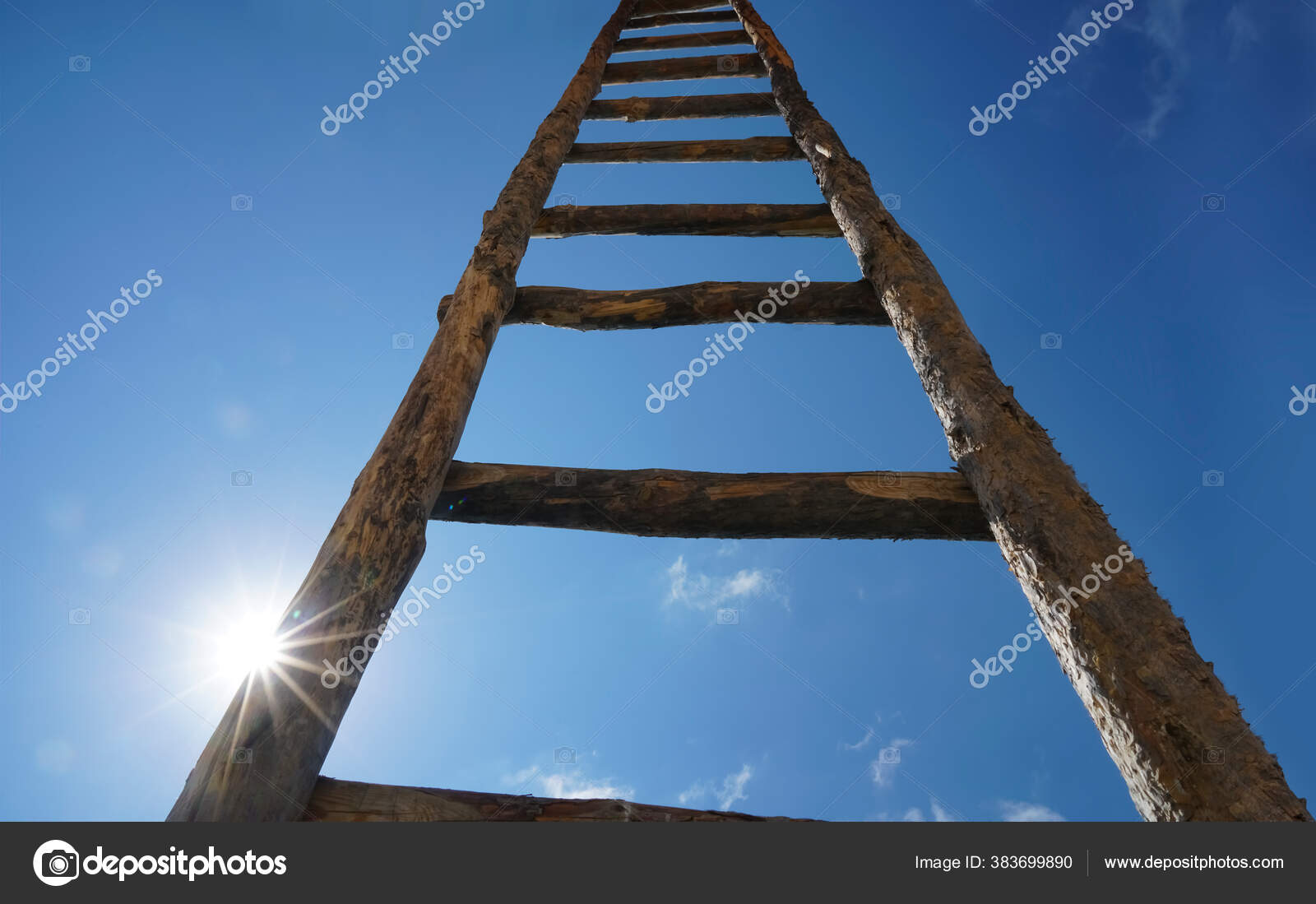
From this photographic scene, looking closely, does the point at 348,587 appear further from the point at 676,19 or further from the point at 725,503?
the point at 676,19

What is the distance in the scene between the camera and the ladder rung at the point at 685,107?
481 centimetres

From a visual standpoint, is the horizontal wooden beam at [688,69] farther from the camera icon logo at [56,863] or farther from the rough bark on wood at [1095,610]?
the camera icon logo at [56,863]

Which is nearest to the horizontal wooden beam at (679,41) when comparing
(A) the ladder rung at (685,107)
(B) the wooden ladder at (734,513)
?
(A) the ladder rung at (685,107)

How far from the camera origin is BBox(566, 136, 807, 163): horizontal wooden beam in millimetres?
4301

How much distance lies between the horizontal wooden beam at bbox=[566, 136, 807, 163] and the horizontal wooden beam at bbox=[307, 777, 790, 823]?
3.95 metres

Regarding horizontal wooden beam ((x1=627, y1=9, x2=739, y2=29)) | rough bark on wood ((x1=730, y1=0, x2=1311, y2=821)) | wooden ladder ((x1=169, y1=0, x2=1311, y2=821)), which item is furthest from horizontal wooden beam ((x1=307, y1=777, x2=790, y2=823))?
horizontal wooden beam ((x1=627, y1=9, x2=739, y2=29))

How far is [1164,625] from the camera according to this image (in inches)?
57.8

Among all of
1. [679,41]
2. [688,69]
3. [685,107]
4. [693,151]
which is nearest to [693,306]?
[693,151]

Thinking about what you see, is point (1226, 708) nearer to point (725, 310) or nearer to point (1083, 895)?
point (1083, 895)

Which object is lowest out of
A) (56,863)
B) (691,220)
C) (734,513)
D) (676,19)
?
(56,863)

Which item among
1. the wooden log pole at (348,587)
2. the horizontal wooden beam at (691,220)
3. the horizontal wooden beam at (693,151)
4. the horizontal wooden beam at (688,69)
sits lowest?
the wooden log pole at (348,587)

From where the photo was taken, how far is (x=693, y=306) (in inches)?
111

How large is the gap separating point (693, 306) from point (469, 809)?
6.73ft

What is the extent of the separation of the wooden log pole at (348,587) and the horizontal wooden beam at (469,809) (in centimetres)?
9
